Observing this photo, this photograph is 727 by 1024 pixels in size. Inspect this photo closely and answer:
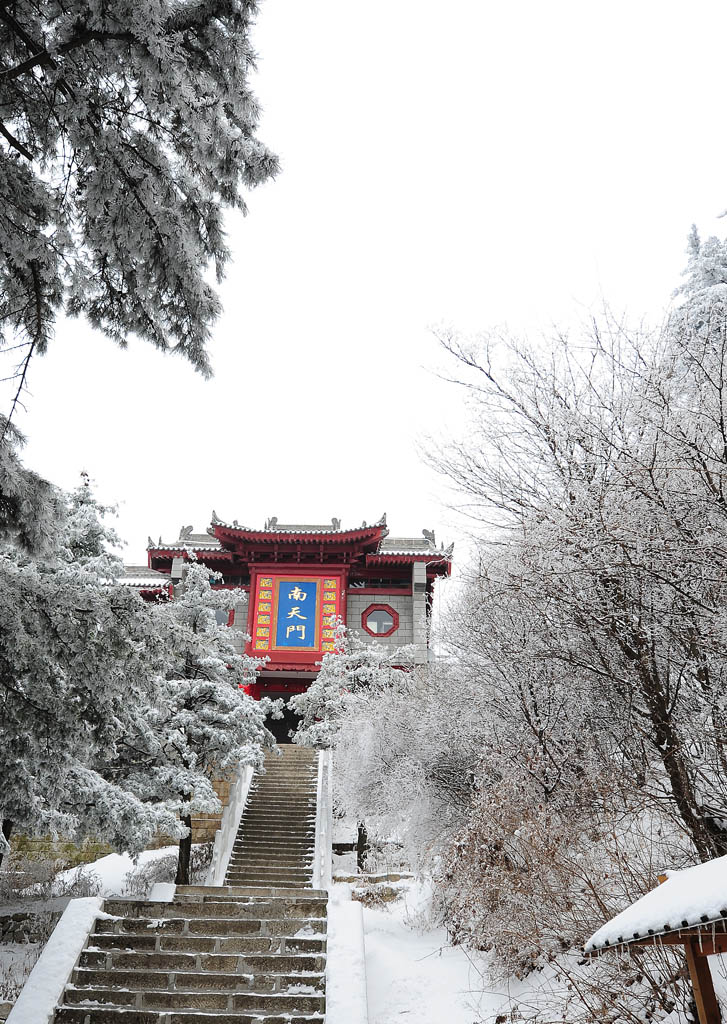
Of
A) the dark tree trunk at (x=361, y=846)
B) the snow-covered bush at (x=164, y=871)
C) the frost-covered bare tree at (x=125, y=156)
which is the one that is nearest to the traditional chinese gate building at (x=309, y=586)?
the dark tree trunk at (x=361, y=846)

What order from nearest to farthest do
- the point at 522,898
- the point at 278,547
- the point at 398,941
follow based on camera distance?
the point at 522,898 → the point at 398,941 → the point at 278,547

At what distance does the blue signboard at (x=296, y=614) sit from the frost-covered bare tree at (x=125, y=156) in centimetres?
1656

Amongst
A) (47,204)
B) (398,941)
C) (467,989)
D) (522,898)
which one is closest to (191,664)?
(398,941)

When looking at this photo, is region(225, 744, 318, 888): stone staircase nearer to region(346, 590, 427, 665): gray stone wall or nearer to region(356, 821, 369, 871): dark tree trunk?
region(356, 821, 369, 871): dark tree trunk

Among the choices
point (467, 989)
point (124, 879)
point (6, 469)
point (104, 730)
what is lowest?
point (124, 879)

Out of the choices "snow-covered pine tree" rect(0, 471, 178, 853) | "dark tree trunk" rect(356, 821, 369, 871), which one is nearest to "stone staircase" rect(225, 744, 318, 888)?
"dark tree trunk" rect(356, 821, 369, 871)

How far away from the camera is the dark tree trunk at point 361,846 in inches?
510

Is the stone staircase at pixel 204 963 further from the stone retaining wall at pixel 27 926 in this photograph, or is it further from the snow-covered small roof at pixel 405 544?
the snow-covered small roof at pixel 405 544

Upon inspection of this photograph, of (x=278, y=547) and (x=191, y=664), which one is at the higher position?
(x=278, y=547)

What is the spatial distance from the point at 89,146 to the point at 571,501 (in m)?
3.65

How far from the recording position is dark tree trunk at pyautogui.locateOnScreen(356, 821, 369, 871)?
13.0 metres

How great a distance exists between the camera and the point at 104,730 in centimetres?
407

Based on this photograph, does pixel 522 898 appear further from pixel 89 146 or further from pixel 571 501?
pixel 89 146

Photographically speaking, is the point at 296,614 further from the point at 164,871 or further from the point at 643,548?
the point at 643,548
